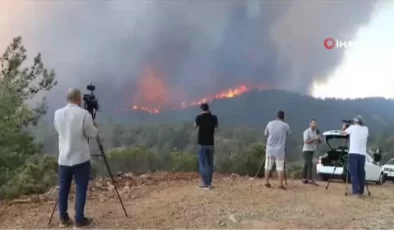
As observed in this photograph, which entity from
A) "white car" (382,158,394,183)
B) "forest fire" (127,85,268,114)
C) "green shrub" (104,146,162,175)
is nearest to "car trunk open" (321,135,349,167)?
"white car" (382,158,394,183)

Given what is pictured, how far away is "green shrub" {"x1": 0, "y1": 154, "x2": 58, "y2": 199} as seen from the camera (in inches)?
331

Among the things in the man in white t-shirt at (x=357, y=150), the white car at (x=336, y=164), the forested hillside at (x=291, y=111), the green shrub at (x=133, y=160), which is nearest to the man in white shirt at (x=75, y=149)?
the man in white t-shirt at (x=357, y=150)

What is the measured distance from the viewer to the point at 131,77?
53.0 ft

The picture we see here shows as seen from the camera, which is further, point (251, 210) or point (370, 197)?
point (370, 197)

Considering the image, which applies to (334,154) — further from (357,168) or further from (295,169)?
(357,168)

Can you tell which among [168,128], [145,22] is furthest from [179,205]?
[145,22]

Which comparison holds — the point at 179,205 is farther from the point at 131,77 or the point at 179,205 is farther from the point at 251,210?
the point at 131,77

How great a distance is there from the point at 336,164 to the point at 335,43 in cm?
689

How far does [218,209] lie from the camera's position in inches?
238

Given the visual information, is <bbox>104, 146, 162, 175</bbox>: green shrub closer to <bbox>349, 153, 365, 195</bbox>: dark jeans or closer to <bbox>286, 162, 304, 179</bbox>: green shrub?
<bbox>286, 162, 304, 179</bbox>: green shrub

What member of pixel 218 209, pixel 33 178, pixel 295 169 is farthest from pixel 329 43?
pixel 218 209

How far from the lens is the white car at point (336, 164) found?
10.6m

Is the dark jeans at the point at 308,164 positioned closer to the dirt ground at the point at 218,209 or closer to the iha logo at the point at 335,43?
the dirt ground at the point at 218,209

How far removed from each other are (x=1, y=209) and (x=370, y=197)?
17.9 feet
